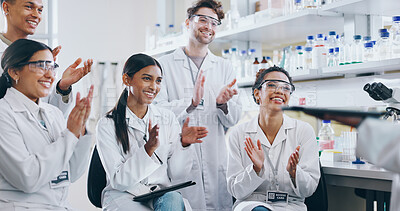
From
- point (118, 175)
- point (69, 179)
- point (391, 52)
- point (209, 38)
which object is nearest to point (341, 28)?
point (391, 52)

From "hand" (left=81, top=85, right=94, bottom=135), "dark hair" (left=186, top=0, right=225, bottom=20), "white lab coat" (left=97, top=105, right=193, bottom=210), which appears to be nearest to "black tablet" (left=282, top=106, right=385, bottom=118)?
"hand" (left=81, top=85, right=94, bottom=135)

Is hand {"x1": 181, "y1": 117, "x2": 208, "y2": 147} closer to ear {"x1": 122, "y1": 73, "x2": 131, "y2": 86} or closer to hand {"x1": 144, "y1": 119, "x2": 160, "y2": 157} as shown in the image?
hand {"x1": 144, "y1": 119, "x2": 160, "y2": 157}

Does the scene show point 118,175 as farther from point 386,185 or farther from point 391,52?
point 391,52

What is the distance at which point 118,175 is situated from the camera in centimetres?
184

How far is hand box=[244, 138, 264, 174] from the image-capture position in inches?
76.6

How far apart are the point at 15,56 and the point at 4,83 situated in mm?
124

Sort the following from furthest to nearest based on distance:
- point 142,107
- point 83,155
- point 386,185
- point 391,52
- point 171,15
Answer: point 171,15
point 391,52
point 142,107
point 386,185
point 83,155

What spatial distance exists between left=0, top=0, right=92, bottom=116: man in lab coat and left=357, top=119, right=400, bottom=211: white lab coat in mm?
1310

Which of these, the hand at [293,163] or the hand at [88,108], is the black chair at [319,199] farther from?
the hand at [88,108]

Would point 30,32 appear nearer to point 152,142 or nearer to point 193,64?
point 152,142

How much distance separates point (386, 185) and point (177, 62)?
4.10 feet

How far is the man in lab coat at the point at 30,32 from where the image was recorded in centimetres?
177

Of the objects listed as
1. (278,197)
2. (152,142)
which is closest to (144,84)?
(152,142)

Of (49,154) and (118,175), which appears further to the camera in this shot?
(118,175)
